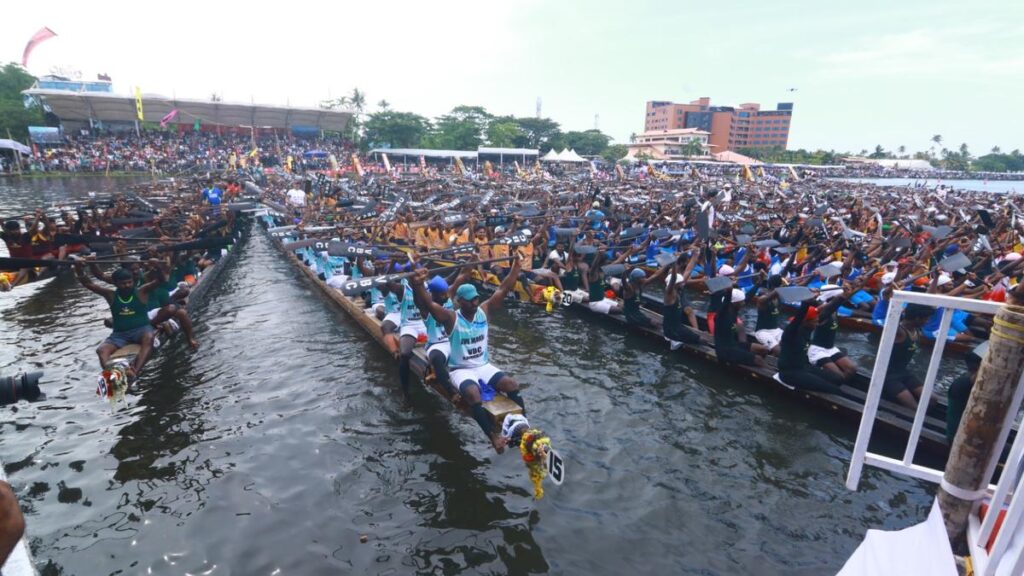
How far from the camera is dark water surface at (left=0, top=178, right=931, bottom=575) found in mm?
5168

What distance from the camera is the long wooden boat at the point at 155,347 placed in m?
6.75

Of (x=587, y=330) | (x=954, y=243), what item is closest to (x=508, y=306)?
(x=587, y=330)

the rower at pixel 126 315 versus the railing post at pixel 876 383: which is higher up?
the railing post at pixel 876 383

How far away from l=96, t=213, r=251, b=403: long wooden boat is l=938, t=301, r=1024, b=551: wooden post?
8711 mm

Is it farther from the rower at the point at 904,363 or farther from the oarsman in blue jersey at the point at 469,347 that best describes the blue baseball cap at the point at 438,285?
the rower at the point at 904,363

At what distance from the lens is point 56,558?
5.01 m

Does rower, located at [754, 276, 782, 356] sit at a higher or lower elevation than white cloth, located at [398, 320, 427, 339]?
higher

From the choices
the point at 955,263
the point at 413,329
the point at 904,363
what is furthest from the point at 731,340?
the point at 413,329

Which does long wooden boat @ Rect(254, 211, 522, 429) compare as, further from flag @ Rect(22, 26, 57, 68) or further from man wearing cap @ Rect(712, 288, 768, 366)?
flag @ Rect(22, 26, 57, 68)

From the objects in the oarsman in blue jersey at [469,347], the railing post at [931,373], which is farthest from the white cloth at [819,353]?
the railing post at [931,373]

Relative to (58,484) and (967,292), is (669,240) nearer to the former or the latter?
(967,292)

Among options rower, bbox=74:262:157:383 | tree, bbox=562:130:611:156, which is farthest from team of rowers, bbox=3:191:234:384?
tree, bbox=562:130:611:156

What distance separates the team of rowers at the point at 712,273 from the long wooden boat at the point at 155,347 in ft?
10.5

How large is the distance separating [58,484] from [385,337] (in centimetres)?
456
